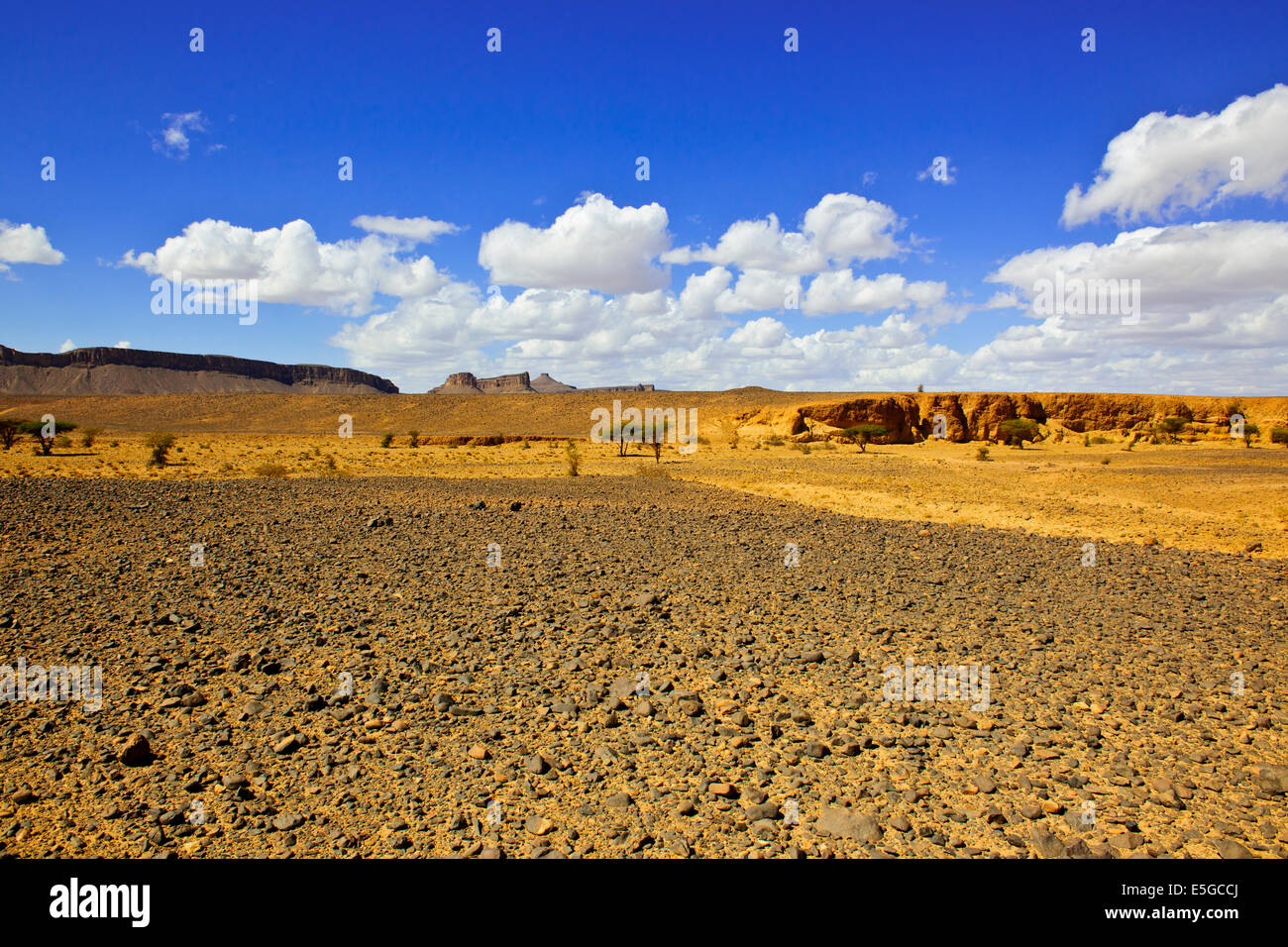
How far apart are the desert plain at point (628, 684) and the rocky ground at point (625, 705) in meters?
0.03

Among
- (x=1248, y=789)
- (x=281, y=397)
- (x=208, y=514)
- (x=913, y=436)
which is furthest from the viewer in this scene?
(x=281, y=397)

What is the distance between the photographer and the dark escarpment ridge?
123312 mm

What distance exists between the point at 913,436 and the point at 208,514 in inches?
2083

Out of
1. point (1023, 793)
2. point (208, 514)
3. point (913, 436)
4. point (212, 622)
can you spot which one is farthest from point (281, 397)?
point (1023, 793)

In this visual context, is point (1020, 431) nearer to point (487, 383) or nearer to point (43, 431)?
point (43, 431)

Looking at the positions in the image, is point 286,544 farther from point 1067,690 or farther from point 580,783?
point 1067,690

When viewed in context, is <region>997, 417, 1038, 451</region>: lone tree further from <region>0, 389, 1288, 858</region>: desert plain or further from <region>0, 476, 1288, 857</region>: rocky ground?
<region>0, 476, 1288, 857</region>: rocky ground

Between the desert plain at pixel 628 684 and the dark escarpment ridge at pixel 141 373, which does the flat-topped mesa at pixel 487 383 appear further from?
the desert plain at pixel 628 684

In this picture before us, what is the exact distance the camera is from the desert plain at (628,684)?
12.9ft

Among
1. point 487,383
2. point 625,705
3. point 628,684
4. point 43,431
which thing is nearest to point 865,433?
point 628,684

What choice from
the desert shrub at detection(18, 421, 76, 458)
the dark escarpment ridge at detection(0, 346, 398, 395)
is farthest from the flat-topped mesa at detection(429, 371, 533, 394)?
the desert shrub at detection(18, 421, 76, 458)

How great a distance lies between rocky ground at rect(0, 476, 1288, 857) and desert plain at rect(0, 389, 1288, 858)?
0.10ft

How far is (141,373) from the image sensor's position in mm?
132750
